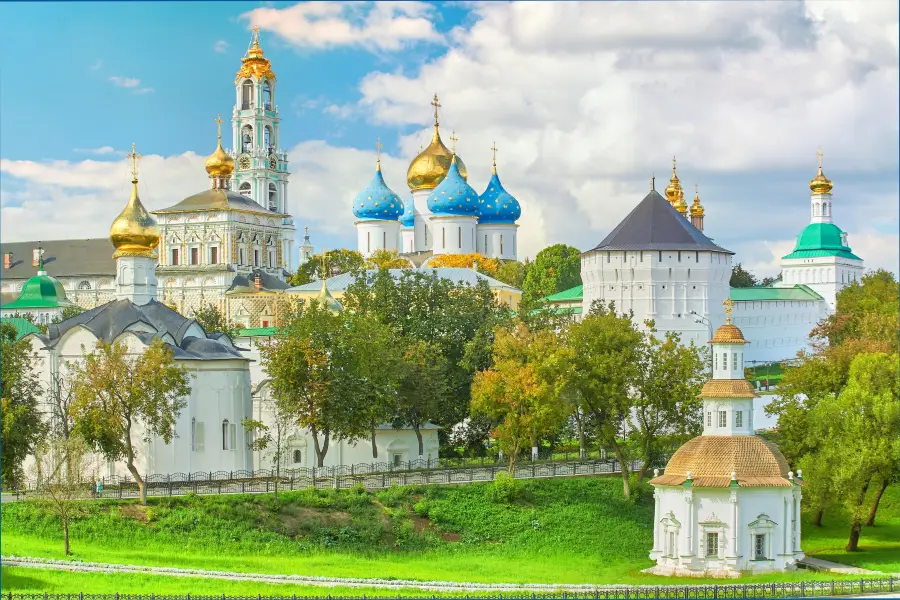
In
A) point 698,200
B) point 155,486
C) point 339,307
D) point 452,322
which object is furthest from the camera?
point 698,200

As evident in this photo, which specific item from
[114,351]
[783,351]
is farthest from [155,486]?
[783,351]

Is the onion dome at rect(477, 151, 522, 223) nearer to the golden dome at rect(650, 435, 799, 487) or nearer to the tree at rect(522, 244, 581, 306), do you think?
the tree at rect(522, 244, 581, 306)

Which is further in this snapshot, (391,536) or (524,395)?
(524,395)

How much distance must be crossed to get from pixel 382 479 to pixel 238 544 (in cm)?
623

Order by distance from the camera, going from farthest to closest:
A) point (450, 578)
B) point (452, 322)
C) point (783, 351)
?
point (783, 351), point (452, 322), point (450, 578)

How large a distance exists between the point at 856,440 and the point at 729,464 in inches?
175

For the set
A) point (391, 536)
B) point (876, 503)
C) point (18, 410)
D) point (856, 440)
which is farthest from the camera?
point (876, 503)

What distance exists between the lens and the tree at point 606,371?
43219 mm

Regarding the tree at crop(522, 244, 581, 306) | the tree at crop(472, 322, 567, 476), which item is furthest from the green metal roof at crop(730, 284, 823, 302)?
the tree at crop(472, 322, 567, 476)

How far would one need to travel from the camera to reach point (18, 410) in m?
39.2

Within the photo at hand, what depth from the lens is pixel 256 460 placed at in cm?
4425

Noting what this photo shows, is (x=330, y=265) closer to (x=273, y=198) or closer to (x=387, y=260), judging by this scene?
(x=387, y=260)

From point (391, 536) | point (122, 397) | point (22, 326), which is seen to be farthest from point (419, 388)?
point (22, 326)

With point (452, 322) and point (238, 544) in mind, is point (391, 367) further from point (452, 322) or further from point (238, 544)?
point (238, 544)
